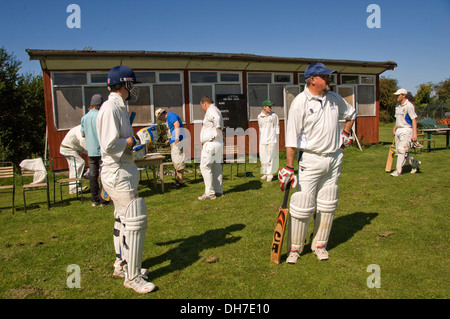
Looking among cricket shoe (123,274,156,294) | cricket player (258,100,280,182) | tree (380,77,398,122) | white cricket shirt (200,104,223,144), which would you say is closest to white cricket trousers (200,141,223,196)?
white cricket shirt (200,104,223,144)

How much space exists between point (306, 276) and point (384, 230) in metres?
1.99

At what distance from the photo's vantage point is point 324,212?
4.02 m

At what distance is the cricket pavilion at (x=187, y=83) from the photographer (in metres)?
10.8

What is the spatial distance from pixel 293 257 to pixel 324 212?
65 cm

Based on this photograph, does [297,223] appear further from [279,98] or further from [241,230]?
[279,98]

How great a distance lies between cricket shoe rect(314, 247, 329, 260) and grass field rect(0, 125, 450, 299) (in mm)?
78

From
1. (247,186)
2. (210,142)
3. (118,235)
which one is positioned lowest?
(247,186)

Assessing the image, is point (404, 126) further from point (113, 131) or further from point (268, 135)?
point (113, 131)

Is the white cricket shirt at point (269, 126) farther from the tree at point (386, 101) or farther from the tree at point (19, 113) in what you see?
the tree at point (386, 101)

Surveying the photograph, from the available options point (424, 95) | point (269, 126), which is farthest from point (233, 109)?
Result: point (424, 95)

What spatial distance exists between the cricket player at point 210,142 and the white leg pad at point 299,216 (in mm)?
3405

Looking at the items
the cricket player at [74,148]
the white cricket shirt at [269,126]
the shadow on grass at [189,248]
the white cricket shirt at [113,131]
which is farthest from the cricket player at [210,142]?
the white cricket shirt at [113,131]

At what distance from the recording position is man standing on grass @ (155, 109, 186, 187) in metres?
8.24

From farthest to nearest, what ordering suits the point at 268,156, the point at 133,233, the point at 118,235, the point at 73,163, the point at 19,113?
the point at 19,113 < the point at 268,156 < the point at 73,163 < the point at 118,235 < the point at 133,233
